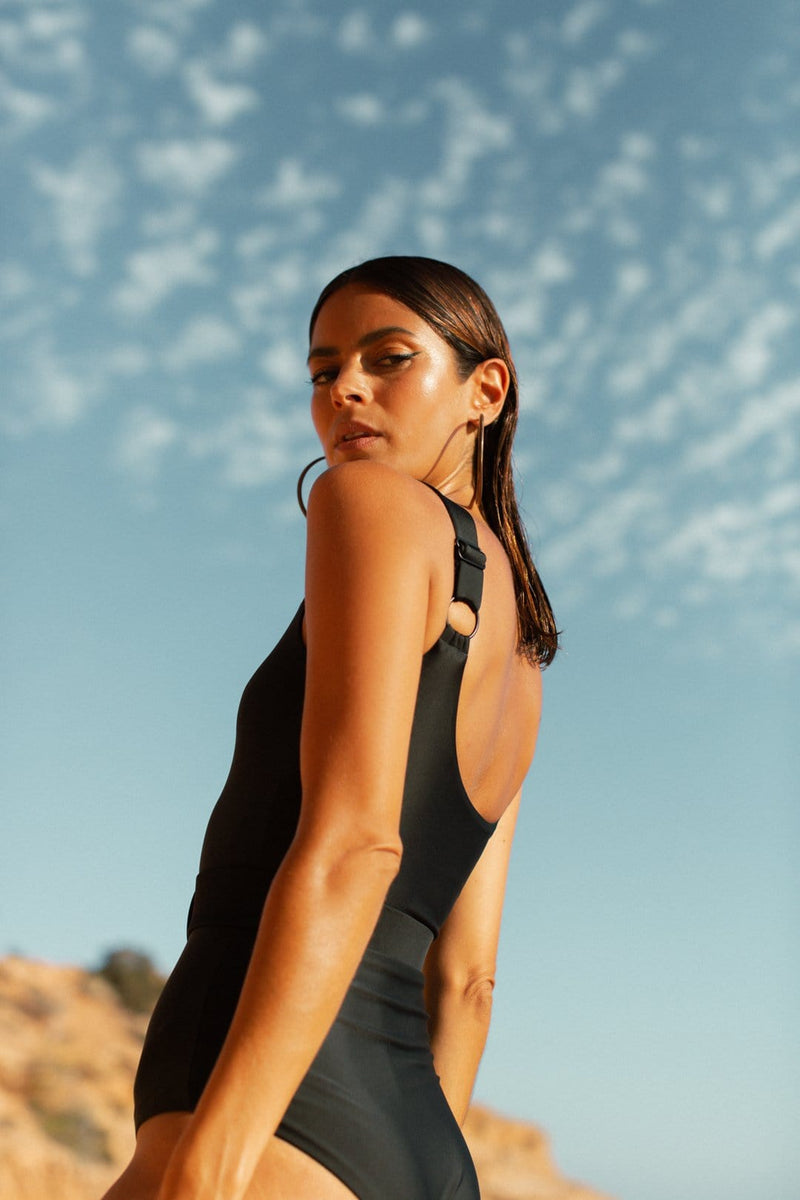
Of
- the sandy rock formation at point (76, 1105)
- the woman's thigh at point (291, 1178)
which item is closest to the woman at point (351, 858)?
the woman's thigh at point (291, 1178)

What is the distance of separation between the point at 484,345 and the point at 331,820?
1186 millimetres

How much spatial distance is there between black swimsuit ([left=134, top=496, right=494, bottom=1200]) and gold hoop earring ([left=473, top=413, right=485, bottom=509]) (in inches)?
21.3

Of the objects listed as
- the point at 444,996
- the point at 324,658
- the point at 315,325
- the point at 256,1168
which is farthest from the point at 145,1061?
the point at 315,325

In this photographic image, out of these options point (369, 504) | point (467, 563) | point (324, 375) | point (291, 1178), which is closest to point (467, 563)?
point (467, 563)

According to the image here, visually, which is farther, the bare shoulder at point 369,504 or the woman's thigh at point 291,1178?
the bare shoulder at point 369,504

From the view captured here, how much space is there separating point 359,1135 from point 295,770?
17.8 inches

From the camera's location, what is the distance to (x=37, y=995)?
781 inches

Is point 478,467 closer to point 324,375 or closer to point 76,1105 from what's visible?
point 324,375

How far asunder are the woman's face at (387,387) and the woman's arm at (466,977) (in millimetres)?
746

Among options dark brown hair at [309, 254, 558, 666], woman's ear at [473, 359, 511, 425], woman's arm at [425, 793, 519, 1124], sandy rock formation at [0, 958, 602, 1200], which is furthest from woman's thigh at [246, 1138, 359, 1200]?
sandy rock formation at [0, 958, 602, 1200]

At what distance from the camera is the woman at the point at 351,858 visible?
1241 millimetres

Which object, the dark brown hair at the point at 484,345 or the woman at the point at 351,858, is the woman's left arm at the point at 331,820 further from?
the dark brown hair at the point at 484,345

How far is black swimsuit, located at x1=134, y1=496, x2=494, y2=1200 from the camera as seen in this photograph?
1.40 m

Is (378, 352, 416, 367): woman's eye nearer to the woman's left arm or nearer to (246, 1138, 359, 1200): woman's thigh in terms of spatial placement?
the woman's left arm
